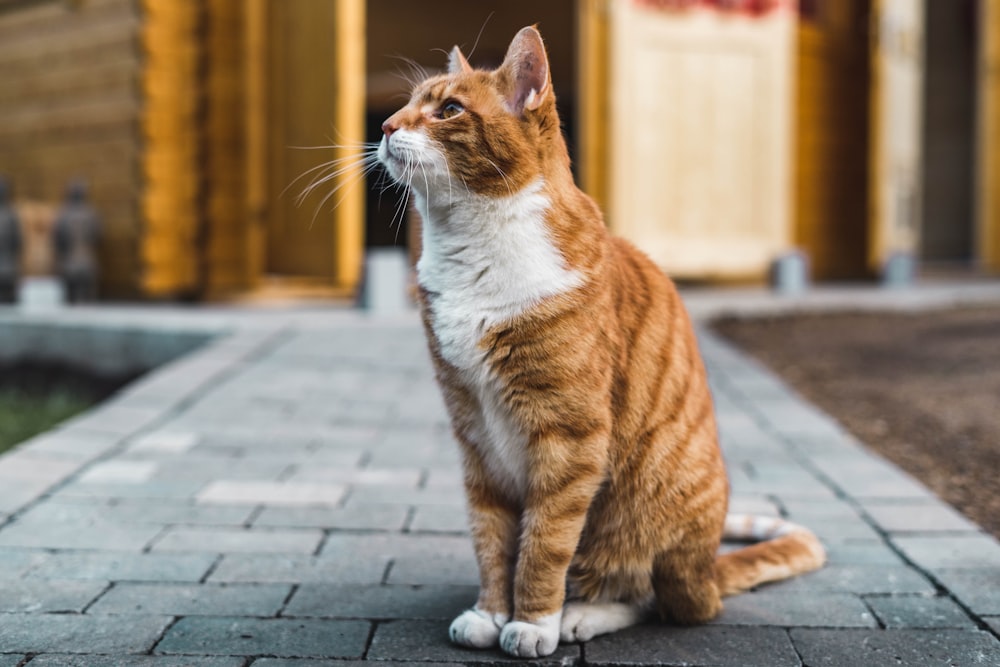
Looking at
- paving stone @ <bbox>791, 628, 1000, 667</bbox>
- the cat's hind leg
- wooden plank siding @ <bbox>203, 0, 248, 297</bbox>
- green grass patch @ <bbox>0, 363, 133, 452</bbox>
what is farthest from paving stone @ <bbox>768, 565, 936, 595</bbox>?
wooden plank siding @ <bbox>203, 0, 248, 297</bbox>

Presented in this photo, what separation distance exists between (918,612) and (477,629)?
2.86 ft

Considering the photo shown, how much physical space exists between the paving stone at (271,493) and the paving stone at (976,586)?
1531 millimetres

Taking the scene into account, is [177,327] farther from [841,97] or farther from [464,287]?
[841,97]

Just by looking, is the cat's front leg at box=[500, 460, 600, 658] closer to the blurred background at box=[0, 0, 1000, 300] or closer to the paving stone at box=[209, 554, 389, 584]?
the paving stone at box=[209, 554, 389, 584]

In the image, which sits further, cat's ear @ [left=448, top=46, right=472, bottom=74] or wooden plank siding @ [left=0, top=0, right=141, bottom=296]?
wooden plank siding @ [left=0, top=0, right=141, bottom=296]

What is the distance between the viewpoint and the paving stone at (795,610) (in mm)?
1854

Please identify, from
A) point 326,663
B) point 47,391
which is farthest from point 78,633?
point 47,391

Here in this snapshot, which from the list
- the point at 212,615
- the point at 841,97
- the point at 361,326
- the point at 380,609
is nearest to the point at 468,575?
the point at 380,609

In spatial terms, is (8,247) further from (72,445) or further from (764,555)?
(764,555)

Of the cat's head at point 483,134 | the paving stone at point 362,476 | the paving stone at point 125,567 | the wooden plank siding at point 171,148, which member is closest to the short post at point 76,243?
the wooden plank siding at point 171,148

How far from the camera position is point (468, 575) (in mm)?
2133

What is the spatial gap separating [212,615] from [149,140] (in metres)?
5.58

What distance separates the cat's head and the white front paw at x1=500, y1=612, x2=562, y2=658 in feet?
2.47

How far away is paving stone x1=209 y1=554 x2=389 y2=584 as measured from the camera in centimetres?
208
